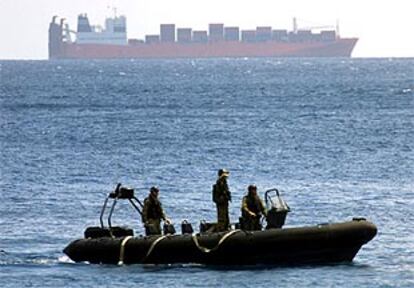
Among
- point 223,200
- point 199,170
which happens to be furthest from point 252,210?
point 199,170

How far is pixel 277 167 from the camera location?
57.1 m

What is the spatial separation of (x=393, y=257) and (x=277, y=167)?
2147 centimetres

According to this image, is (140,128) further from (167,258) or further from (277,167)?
(167,258)

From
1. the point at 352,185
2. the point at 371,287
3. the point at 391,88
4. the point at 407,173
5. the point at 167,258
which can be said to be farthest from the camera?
the point at 391,88

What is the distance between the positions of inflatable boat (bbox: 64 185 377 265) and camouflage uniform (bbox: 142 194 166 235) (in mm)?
239

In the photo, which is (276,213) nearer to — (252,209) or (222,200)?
(252,209)

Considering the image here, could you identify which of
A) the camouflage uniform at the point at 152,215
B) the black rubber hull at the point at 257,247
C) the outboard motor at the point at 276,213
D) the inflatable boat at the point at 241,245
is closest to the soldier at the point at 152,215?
the camouflage uniform at the point at 152,215

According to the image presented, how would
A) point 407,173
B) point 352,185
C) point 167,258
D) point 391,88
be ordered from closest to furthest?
1. point 167,258
2. point 352,185
3. point 407,173
4. point 391,88

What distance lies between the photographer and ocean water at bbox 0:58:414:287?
33656 mm

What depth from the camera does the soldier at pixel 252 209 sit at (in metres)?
34.0

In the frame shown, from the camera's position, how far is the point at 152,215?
3484 cm

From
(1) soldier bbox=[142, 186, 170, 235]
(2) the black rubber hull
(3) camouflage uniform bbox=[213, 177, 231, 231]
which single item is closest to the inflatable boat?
(2) the black rubber hull

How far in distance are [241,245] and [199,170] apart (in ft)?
73.4

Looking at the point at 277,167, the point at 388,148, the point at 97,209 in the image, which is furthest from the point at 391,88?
the point at 97,209
